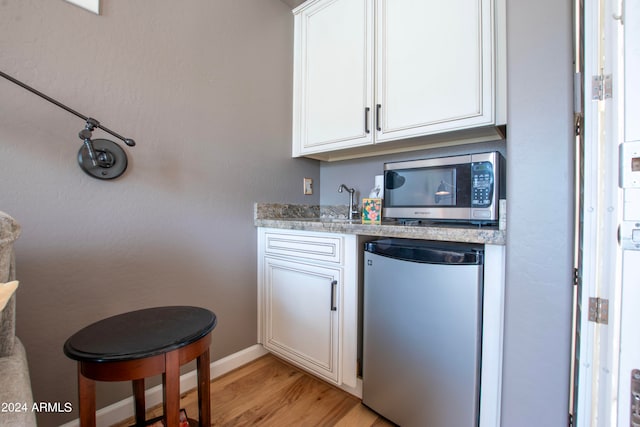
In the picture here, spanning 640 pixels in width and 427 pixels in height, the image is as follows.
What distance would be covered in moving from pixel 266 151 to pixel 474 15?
1.33 m

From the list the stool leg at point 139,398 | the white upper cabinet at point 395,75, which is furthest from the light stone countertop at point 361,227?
the stool leg at point 139,398

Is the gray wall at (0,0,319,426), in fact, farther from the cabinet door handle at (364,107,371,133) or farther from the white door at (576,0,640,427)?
the white door at (576,0,640,427)

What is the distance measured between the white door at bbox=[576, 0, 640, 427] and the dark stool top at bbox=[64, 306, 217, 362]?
1202 millimetres

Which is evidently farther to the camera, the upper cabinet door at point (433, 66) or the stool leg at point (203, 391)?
the upper cabinet door at point (433, 66)

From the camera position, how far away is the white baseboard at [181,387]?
4.05 feet

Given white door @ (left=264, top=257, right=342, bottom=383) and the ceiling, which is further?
the ceiling

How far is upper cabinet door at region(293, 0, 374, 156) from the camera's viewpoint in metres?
1.67

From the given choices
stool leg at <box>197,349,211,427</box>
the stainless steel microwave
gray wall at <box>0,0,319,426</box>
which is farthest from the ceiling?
stool leg at <box>197,349,211,427</box>

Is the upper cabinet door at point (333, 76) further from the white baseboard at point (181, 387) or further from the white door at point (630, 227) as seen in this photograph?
the white baseboard at point (181, 387)

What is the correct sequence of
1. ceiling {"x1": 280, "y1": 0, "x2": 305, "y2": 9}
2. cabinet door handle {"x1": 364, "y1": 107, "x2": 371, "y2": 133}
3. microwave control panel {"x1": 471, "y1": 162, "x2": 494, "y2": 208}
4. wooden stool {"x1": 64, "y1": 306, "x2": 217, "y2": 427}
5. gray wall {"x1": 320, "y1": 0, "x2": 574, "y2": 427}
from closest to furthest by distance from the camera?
1. wooden stool {"x1": 64, "y1": 306, "x2": 217, "y2": 427}
2. gray wall {"x1": 320, "y1": 0, "x2": 574, "y2": 427}
3. microwave control panel {"x1": 471, "y1": 162, "x2": 494, "y2": 208}
4. cabinet door handle {"x1": 364, "y1": 107, "x2": 371, "y2": 133}
5. ceiling {"x1": 280, "y1": 0, "x2": 305, "y2": 9}

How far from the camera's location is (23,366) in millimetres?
684

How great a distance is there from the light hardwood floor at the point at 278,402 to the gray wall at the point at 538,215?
2.23 ft

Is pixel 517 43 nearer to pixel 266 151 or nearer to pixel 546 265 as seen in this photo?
pixel 546 265

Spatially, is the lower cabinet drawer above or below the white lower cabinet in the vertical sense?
above
